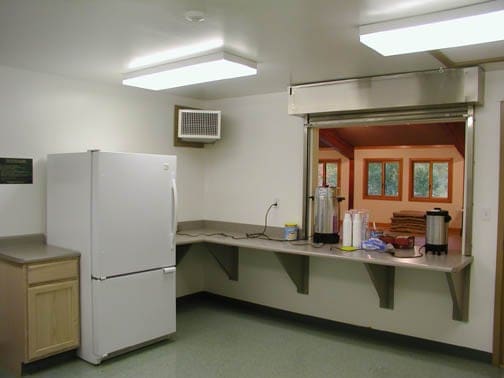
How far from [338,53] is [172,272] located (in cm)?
224

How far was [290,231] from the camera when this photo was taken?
425 centimetres

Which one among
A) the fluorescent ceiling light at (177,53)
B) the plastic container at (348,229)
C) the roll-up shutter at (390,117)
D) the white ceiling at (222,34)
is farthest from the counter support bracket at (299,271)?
the fluorescent ceiling light at (177,53)

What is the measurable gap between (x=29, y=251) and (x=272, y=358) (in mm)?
2071

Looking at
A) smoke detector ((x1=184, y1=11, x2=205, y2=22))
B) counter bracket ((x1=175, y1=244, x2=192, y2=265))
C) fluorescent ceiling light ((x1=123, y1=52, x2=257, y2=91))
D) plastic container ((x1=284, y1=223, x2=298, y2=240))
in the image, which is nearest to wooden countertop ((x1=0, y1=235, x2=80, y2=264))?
counter bracket ((x1=175, y1=244, x2=192, y2=265))

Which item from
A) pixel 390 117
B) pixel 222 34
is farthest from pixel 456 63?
pixel 222 34

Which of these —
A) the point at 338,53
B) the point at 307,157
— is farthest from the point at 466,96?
the point at 307,157

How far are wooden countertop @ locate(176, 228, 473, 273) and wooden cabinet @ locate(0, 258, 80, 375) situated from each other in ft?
3.61

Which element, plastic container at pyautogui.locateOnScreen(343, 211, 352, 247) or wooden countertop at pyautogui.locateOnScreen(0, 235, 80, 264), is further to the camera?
plastic container at pyautogui.locateOnScreen(343, 211, 352, 247)

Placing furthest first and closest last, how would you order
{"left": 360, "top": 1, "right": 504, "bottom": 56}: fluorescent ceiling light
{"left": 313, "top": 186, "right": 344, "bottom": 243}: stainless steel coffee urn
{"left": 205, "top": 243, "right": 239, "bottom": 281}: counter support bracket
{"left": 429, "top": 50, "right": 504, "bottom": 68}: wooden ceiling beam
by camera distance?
{"left": 205, "top": 243, "right": 239, "bottom": 281}: counter support bracket → {"left": 313, "top": 186, "right": 344, "bottom": 243}: stainless steel coffee urn → {"left": 429, "top": 50, "right": 504, "bottom": 68}: wooden ceiling beam → {"left": 360, "top": 1, "right": 504, "bottom": 56}: fluorescent ceiling light

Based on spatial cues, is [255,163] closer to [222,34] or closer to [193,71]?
[193,71]

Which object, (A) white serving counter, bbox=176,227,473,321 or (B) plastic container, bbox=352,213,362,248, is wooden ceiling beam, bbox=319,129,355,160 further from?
(B) plastic container, bbox=352,213,362,248

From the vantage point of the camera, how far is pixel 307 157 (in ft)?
14.2

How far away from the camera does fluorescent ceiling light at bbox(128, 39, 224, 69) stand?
2.89 metres

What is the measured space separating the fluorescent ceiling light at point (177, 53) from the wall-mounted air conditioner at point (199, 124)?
116 cm
